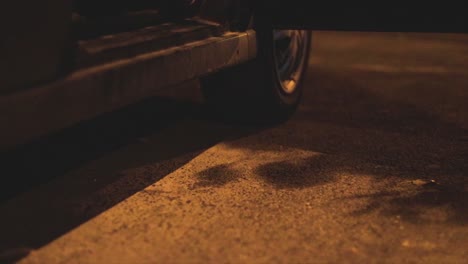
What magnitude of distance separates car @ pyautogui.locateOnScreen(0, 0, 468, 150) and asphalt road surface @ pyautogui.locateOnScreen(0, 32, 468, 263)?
322mm

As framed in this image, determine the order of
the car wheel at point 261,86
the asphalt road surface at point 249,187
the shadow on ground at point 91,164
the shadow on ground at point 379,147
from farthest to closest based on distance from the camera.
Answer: the car wheel at point 261,86 < the shadow on ground at point 379,147 < the shadow on ground at point 91,164 < the asphalt road surface at point 249,187

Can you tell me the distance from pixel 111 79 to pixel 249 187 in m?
0.96

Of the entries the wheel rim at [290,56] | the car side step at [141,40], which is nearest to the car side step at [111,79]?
the car side step at [141,40]

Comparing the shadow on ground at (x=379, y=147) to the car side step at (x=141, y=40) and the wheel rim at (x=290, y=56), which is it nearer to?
the wheel rim at (x=290, y=56)

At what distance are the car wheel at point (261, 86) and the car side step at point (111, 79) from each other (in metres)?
0.54

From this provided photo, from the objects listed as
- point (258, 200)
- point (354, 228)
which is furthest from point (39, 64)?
point (354, 228)

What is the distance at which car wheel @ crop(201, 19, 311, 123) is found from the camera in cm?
395

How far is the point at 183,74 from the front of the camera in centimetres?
303

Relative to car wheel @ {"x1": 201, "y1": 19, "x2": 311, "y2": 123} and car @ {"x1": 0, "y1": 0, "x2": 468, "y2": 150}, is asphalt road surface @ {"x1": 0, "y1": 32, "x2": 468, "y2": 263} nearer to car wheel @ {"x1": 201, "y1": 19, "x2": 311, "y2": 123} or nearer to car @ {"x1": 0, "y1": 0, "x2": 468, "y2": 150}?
car wheel @ {"x1": 201, "y1": 19, "x2": 311, "y2": 123}

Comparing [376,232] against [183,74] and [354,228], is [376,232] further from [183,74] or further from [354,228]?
[183,74]

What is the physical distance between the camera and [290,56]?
454 centimetres

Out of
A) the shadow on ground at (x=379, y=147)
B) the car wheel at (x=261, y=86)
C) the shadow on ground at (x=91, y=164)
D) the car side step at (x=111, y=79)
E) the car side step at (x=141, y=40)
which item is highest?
the car side step at (x=141, y=40)

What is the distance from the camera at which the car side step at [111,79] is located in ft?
7.41

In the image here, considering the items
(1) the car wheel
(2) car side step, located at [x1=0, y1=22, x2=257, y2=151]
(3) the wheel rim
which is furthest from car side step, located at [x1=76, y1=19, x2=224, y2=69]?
(3) the wheel rim
